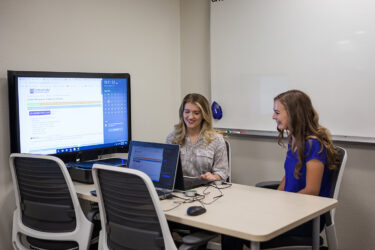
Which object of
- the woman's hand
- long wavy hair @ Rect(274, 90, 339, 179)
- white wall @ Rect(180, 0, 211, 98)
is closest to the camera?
long wavy hair @ Rect(274, 90, 339, 179)

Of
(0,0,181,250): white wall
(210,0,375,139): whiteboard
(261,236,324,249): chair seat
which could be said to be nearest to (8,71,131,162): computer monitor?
(0,0,181,250): white wall

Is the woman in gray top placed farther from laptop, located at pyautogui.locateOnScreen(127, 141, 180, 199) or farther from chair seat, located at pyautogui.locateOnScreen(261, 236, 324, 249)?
chair seat, located at pyautogui.locateOnScreen(261, 236, 324, 249)

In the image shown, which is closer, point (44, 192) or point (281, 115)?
point (44, 192)

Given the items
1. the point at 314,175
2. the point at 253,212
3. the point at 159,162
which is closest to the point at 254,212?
the point at 253,212

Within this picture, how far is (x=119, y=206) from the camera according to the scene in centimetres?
192

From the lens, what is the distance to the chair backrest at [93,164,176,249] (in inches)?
69.5

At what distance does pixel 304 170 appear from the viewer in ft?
7.67

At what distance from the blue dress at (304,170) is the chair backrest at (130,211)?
3.18 ft

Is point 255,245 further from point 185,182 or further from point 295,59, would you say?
point 295,59

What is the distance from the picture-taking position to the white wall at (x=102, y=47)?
2.78 metres

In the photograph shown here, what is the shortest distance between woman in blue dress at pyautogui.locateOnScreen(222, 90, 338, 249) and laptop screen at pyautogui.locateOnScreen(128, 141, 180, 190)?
1.50 feet

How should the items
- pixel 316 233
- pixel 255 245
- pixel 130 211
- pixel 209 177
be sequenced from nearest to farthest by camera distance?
pixel 255 245
pixel 130 211
pixel 316 233
pixel 209 177

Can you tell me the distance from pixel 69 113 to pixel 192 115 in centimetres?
91

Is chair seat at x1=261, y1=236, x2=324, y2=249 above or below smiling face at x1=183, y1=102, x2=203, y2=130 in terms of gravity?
below
